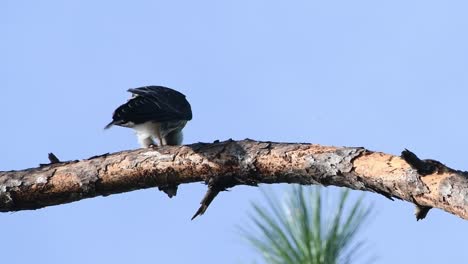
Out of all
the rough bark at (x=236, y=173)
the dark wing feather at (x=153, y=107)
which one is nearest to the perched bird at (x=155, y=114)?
the dark wing feather at (x=153, y=107)

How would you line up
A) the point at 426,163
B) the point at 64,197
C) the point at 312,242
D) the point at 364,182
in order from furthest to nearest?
the point at 64,197
the point at 364,182
the point at 426,163
the point at 312,242

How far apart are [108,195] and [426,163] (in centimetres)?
194

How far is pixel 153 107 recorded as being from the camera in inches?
249

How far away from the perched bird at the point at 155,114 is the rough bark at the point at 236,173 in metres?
1.05

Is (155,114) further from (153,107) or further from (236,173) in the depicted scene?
(236,173)

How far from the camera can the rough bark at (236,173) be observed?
12.1 ft

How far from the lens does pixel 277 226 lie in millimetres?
3490

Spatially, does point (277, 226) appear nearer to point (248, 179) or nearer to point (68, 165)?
point (248, 179)

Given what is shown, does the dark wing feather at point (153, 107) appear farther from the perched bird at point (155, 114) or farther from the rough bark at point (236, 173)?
the rough bark at point (236, 173)

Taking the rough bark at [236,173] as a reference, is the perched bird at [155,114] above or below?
above

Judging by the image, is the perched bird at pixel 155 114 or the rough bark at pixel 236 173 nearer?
the rough bark at pixel 236 173

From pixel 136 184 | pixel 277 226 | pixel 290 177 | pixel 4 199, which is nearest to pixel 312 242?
pixel 277 226

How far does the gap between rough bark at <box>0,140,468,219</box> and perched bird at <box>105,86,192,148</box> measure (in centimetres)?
105

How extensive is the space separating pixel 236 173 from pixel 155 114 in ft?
6.01
